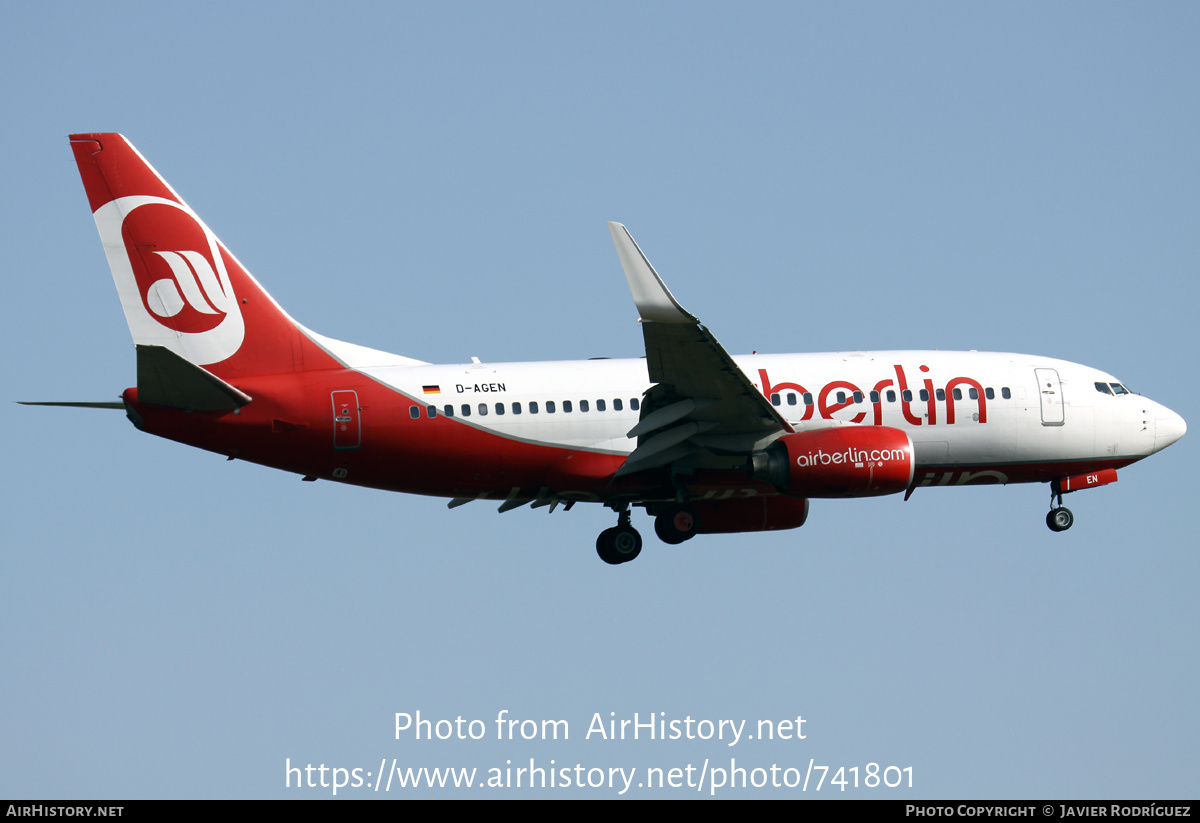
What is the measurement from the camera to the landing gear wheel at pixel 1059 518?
158 feet

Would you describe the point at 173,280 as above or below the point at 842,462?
above

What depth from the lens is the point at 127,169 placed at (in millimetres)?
Result: 42438

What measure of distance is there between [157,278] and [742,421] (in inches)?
648

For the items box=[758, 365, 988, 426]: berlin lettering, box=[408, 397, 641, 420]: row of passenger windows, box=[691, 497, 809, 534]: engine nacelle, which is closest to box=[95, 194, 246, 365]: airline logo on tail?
box=[408, 397, 641, 420]: row of passenger windows

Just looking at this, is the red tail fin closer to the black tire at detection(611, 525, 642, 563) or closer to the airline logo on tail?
the airline logo on tail

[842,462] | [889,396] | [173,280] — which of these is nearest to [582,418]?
[842,462]

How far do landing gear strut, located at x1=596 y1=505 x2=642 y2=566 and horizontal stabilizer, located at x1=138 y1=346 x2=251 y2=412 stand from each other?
11474 mm

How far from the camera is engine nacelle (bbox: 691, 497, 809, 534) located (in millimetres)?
46969

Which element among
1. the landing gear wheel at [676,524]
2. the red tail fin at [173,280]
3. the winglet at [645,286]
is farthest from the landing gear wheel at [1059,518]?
the red tail fin at [173,280]

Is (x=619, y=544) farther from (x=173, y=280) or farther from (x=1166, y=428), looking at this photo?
(x=1166, y=428)

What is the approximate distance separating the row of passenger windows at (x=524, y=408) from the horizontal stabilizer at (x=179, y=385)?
493cm

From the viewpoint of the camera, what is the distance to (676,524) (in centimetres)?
4462

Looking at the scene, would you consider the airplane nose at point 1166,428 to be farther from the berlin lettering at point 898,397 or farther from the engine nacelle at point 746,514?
the engine nacelle at point 746,514

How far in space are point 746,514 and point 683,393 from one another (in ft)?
23.4
